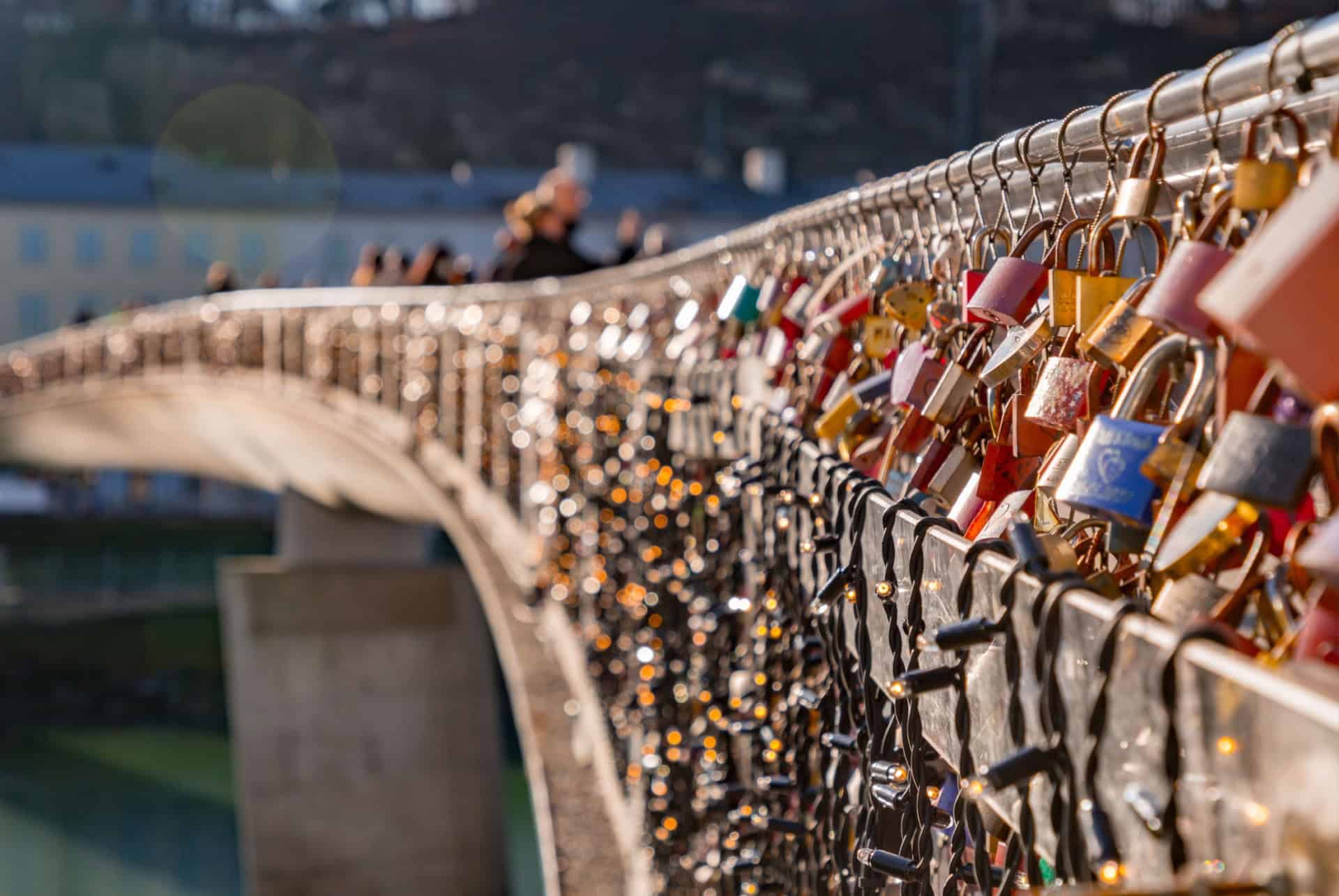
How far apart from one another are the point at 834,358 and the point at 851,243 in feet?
1.90

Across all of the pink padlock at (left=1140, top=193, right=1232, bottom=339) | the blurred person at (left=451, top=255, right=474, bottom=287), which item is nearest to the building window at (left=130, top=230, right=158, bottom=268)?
the blurred person at (left=451, top=255, right=474, bottom=287)

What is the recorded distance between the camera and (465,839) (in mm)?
21469

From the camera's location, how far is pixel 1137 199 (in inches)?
72.1

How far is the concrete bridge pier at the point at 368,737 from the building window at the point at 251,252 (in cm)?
4351

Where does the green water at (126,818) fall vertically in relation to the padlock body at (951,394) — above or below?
below

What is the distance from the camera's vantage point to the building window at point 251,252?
64000mm

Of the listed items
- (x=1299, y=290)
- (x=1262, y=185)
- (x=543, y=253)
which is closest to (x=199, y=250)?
(x=543, y=253)

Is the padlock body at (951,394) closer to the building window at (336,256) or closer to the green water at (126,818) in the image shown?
the green water at (126,818)

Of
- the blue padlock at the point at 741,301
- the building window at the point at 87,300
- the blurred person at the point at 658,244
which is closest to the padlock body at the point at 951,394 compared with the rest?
the blue padlock at the point at 741,301

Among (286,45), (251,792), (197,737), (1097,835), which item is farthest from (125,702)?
(286,45)

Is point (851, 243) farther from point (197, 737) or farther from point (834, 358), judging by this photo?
Result: point (197, 737)

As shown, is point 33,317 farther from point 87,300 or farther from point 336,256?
point 336,256

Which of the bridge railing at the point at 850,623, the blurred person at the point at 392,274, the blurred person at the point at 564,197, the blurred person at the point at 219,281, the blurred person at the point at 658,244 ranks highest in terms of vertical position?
the blurred person at the point at 219,281

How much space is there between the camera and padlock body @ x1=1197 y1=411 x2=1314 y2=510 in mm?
1252
